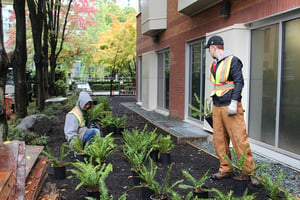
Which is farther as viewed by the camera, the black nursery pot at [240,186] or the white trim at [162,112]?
the white trim at [162,112]

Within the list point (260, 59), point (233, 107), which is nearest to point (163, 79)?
point (260, 59)

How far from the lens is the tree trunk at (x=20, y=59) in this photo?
9047 millimetres

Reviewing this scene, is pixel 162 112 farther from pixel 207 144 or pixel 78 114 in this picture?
pixel 78 114

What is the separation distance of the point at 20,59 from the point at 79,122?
15.9 feet

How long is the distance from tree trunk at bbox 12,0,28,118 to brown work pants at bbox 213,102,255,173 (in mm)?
6800

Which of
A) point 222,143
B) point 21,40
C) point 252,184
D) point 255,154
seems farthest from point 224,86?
point 21,40

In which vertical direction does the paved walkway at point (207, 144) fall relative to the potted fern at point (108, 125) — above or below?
below

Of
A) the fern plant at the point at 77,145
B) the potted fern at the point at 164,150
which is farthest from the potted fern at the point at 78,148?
the potted fern at the point at 164,150

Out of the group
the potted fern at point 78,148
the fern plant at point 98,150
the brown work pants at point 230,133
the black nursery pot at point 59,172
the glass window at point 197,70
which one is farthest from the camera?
the glass window at point 197,70

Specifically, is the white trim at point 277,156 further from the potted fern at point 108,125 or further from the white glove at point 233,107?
the potted fern at point 108,125

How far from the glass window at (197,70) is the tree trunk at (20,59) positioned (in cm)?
501

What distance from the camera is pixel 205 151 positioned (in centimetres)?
645

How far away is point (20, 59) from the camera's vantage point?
926cm

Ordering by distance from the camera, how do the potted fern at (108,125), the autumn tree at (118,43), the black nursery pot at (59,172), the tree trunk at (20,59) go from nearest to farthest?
the black nursery pot at (59,172) → the potted fern at (108,125) → the tree trunk at (20,59) → the autumn tree at (118,43)
